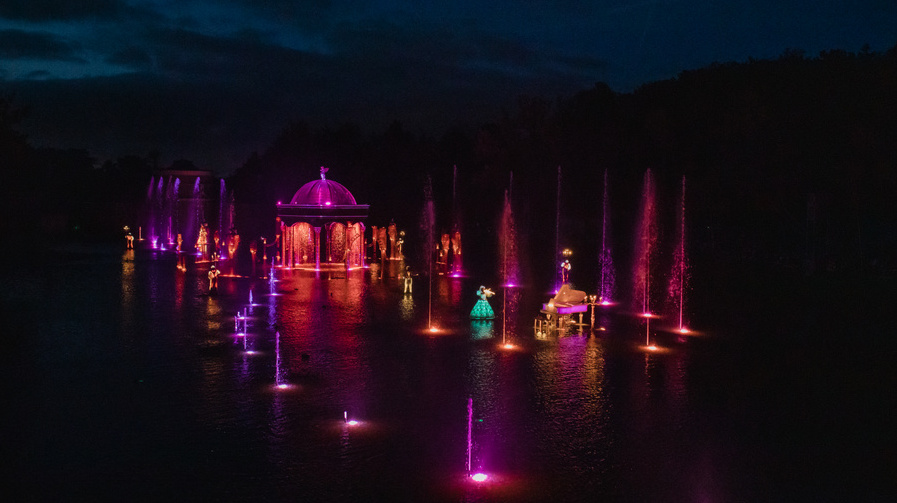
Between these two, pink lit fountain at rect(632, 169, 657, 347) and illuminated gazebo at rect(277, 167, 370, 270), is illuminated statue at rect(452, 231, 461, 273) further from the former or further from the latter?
pink lit fountain at rect(632, 169, 657, 347)

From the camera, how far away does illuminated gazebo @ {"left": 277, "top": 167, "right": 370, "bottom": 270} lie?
36.1 m

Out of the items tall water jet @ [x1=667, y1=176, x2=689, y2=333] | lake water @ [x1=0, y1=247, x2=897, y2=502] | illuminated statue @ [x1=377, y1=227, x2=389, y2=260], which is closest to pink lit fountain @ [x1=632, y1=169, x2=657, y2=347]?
tall water jet @ [x1=667, y1=176, x2=689, y2=333]

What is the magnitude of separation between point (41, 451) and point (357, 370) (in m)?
5.95

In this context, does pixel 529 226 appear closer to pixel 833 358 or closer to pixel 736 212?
pixel 736 212

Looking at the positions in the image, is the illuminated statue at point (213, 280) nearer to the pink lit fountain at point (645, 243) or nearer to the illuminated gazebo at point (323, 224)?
the illuminated gazebo at point (323, 224)

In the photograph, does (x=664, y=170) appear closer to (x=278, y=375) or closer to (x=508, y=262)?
(x=508, y=262)

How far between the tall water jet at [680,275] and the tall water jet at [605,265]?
2.26 meters

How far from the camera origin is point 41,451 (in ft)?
30.9

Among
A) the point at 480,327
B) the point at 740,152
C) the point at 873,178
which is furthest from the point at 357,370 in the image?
the point at 740,152

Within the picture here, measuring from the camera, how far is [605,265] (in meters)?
38.6

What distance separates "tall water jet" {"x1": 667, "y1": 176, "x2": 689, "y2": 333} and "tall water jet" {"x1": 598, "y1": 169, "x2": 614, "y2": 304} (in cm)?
226

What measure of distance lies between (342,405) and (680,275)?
23.9 meters

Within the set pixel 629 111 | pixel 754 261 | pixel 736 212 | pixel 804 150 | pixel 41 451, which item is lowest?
pixel 41 451

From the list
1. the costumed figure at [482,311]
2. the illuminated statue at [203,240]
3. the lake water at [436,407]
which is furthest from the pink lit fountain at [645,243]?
the illuminated statue at [203,240]
